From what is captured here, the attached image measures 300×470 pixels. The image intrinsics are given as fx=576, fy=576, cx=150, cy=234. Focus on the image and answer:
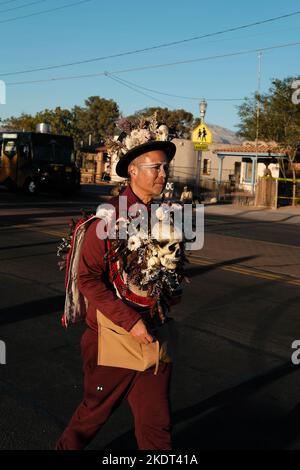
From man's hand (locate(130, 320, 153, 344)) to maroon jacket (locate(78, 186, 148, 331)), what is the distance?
20mm

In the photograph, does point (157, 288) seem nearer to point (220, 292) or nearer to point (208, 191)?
point (220, 292)

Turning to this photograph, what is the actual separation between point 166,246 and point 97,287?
15.8 inches

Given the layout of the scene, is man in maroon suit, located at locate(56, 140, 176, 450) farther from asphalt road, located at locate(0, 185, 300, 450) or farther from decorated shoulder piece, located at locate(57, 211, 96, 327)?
asphalt road, located at locate(0, 185, 300, 450)

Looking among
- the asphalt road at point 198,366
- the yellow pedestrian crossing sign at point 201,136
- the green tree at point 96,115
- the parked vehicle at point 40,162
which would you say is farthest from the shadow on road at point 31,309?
the green tree at point 96,115

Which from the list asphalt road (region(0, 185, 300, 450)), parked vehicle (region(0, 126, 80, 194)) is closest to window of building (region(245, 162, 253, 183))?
parked vehicle (region(0, 126, 80, 194))

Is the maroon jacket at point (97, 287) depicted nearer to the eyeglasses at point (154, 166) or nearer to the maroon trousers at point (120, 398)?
the maroon trousers at point (120, 398)

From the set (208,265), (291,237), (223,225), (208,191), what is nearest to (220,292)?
(208,265)

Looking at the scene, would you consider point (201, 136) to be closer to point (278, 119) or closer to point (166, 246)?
point (278, 119)

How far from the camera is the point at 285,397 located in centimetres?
449

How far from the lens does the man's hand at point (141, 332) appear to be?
2756 mm

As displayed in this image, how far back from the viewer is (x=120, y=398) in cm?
289

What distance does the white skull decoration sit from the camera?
2889 mm

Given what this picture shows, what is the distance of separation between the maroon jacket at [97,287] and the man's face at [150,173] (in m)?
0.33

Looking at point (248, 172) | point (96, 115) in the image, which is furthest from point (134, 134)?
point (96, 115)
